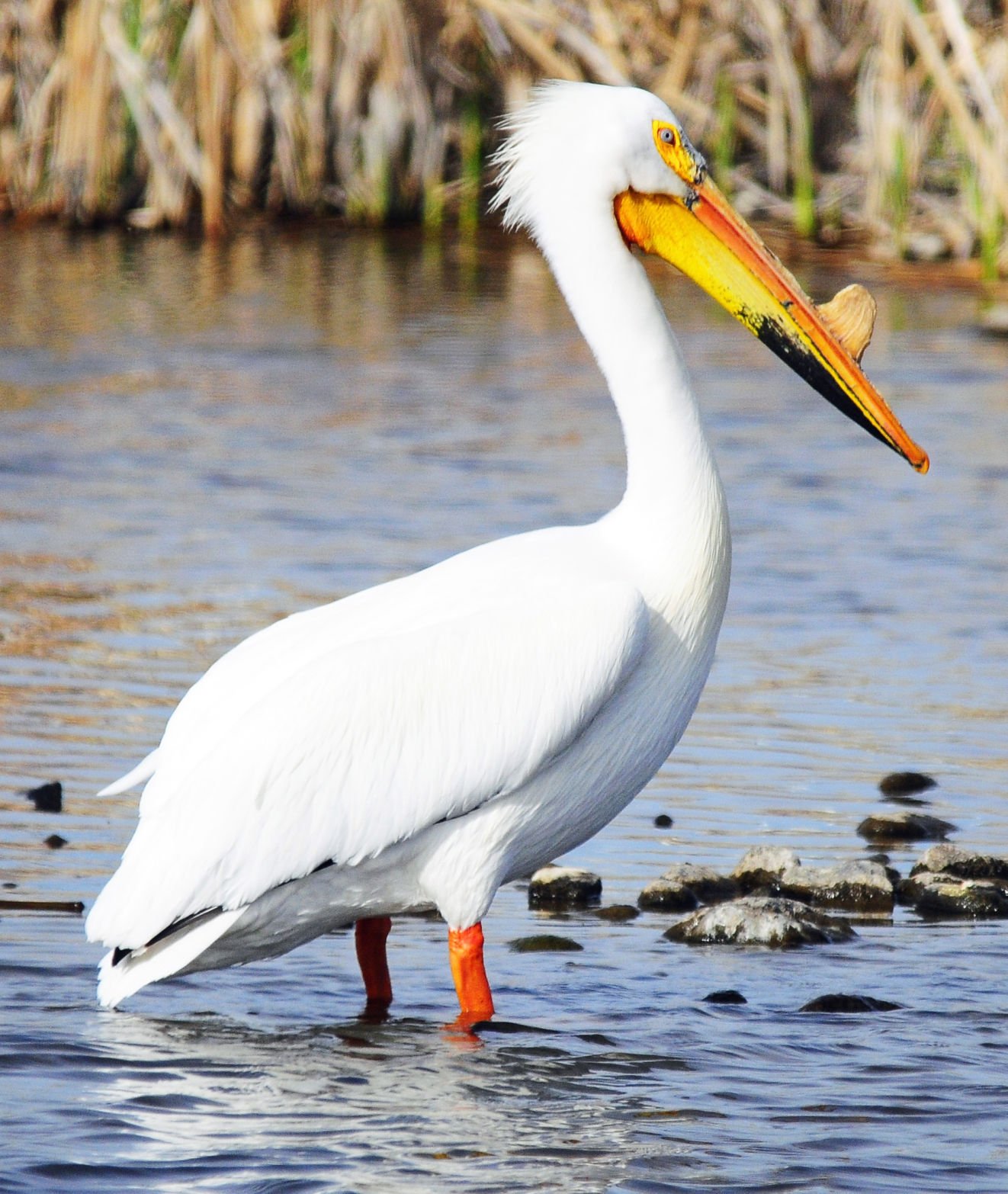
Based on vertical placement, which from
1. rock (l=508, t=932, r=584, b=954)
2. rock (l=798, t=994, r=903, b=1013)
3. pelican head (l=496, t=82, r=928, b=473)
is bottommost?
rock (l=508, t=932, r=584, b=954)

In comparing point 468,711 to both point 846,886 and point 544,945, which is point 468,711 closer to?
point 544,945

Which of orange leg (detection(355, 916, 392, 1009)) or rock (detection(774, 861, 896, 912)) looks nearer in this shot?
orange leg (detection(355, 916, 392, 1009))

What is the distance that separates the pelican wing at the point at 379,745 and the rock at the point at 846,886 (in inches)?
42.3

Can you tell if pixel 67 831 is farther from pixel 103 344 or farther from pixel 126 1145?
pixel 103 344

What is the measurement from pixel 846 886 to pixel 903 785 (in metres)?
0.78

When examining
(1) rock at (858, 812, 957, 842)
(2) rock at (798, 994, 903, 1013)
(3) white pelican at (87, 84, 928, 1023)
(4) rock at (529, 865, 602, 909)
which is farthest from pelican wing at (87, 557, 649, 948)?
(1) rock at (858, 812, 957, 842)

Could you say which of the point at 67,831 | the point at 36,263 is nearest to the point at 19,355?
the point at 36,263

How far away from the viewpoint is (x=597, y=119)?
4.47 meters

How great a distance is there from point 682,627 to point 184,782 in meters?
1.00

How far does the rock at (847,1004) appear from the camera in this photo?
4.37 meters

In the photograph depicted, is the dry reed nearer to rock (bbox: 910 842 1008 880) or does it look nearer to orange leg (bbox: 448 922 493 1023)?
rock (bbox: 910 842 1008 880)

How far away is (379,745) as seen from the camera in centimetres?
416

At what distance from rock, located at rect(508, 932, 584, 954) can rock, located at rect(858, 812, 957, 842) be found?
1.03 metres

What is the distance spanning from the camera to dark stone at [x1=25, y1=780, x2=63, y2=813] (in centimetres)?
536
